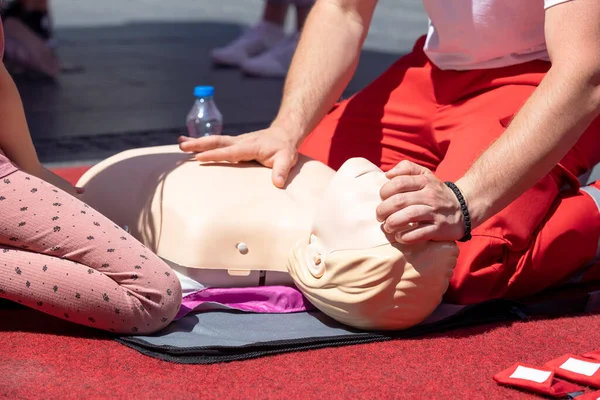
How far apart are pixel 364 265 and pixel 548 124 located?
49 cm

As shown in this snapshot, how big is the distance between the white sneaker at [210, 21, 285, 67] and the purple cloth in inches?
152

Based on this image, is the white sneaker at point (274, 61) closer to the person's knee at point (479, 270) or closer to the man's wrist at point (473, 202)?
the person's knee at point (479, 270)

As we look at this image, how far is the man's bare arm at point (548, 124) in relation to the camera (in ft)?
6.21

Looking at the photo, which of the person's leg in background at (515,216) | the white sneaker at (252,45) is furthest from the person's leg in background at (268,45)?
the person's leg in background at (515,216)

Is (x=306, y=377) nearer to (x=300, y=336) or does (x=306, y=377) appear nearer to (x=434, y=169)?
(x=300, y=336)

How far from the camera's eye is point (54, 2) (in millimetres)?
9102

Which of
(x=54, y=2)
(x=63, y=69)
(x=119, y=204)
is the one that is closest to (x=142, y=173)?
(x=119, y=204)

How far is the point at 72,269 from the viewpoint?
1939mm

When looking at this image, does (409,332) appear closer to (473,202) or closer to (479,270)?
(479,270)

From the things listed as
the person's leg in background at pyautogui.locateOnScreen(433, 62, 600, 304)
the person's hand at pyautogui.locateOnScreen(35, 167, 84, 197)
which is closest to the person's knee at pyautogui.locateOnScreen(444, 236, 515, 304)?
the person's leg in background at pyautogui.locateOnScreen(433, 62, 600, 304)

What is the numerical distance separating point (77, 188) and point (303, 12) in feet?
12.3

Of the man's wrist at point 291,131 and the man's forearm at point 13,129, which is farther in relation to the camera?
the man's wrist at point 291,131

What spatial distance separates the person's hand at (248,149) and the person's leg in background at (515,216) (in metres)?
0.39

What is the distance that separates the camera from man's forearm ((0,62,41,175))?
80.0 inches
